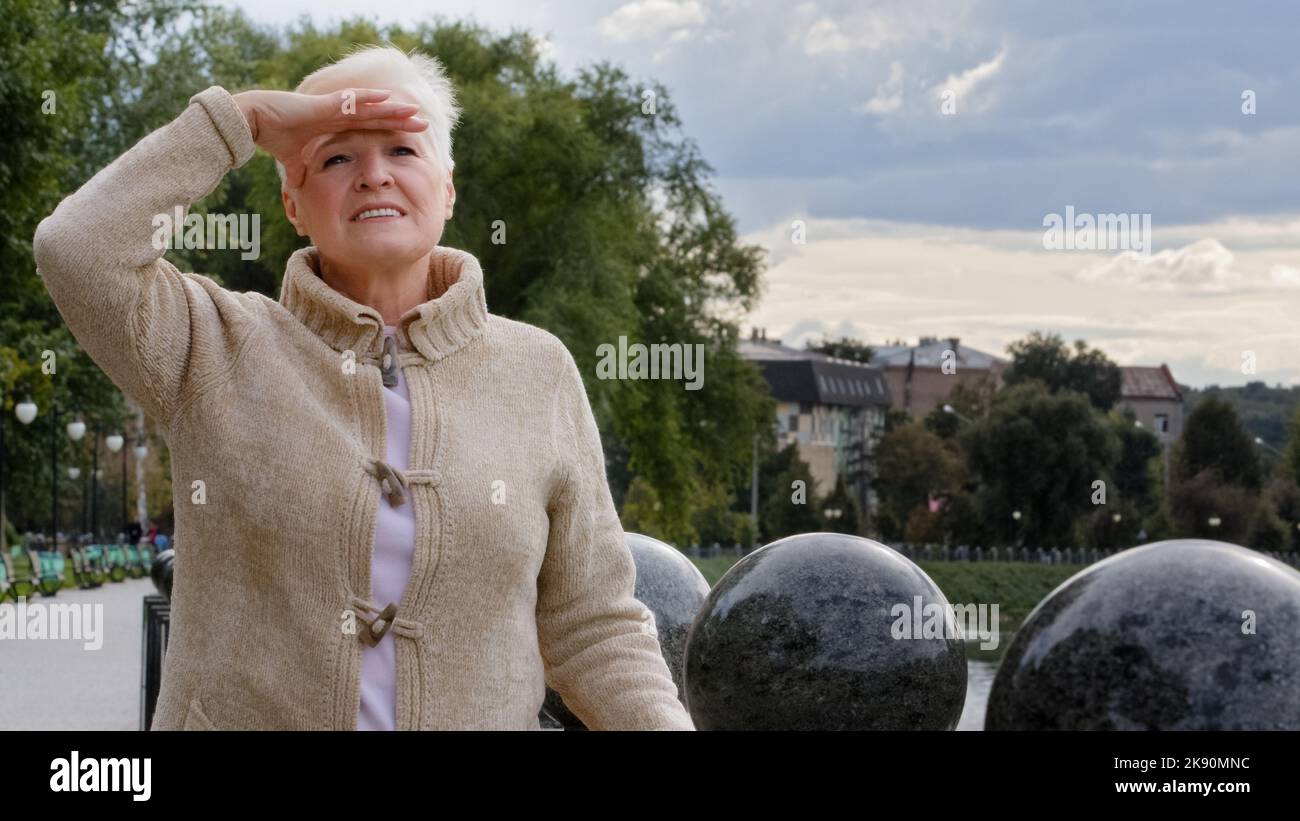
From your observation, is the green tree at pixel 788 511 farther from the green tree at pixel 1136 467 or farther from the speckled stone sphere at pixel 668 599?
the speckled stone sphere at pixel 668 599

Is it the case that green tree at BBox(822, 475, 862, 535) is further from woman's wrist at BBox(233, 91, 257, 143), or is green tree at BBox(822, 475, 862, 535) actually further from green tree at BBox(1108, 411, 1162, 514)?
woman's wrist at BBox(233, 91, 257, 143)

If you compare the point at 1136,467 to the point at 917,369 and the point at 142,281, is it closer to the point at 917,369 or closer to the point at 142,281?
the point at 917,369

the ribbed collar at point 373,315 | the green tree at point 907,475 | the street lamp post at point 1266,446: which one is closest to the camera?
the ribbed collar at point 373,315

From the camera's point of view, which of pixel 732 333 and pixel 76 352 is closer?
pixel 76 352

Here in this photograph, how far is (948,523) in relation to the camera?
277 ft

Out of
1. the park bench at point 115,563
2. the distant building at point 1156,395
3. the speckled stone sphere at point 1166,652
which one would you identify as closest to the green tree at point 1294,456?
the distant building at point 1156,395

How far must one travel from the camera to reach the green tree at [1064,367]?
93062 millimetres

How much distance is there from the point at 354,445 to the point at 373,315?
24 centimetres

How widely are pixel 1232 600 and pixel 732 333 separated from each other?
1605 inches

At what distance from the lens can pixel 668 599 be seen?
6.56 meters

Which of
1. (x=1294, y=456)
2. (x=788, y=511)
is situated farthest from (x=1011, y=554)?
(x=1294, y=456)

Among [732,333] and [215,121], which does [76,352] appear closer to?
[732,333]

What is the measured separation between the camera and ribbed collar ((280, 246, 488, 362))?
10.7 ft
